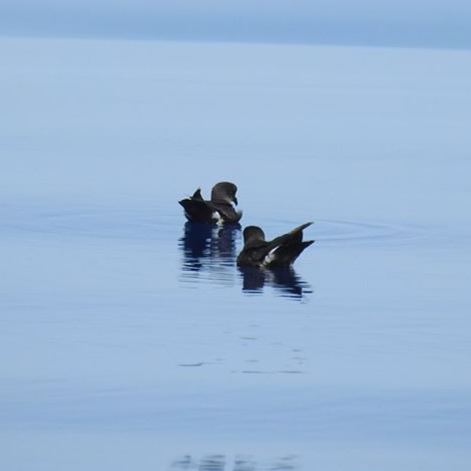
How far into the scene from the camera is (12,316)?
44.3ft

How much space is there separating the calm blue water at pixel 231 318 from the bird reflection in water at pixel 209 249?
38mm

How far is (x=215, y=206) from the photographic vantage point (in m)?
18.6

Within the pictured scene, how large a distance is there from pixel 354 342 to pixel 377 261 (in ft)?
10.5

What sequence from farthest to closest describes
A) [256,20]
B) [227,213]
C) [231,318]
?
[256,20], [227,213], [231,318]

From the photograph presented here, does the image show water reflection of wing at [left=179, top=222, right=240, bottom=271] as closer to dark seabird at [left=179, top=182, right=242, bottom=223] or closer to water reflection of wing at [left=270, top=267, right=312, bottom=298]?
dark seabird at [left=179, top=182, right=242, bottom=223]

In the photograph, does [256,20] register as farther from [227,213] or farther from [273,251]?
[273,251]

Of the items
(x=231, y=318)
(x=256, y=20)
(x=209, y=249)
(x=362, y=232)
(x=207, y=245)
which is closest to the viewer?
(x=231, y=318)

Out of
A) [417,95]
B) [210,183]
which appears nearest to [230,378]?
[210,183]

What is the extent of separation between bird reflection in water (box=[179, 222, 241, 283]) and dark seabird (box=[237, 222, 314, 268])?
0.16 metres

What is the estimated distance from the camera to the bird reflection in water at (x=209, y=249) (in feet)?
51.2

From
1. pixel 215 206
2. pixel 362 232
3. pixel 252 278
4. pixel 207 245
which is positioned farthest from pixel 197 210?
pixel 252 278

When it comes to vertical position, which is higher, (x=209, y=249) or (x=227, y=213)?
(x=227, y=213)

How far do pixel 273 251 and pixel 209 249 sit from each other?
4.57 ft

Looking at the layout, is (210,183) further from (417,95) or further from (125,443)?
(417,95)
